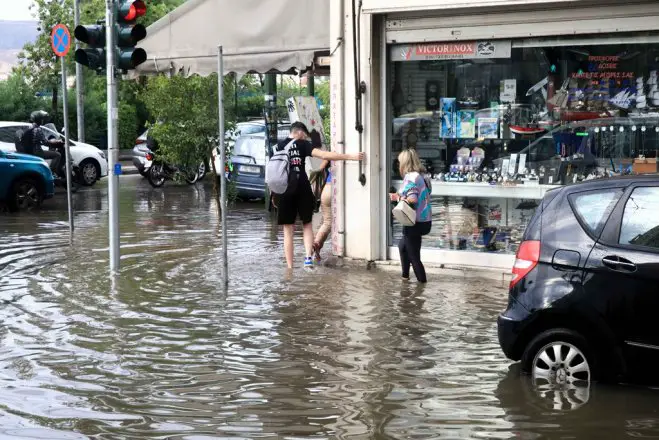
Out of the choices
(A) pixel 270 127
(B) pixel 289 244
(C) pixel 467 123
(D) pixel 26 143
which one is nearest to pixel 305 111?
(B) pixel 289 244

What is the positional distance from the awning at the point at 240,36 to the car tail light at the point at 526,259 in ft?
21.3

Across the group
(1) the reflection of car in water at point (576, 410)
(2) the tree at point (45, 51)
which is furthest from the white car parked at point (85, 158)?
(1) the reflection of car in water at point (576, 410)

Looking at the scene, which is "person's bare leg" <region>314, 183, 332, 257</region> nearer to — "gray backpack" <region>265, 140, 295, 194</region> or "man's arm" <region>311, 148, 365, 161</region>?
"man's arm" <region>311, 148, 365, 161</region>

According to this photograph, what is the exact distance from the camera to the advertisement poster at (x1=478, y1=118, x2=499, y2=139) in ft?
42.1

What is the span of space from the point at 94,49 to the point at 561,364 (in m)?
7.77

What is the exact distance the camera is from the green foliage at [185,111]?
1995cm

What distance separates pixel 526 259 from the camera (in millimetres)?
7492

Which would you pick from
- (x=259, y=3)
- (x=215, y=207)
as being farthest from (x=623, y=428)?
(x=215, y=207)

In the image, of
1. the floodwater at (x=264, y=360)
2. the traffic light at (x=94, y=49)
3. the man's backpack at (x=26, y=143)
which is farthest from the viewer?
the man's backpack at (x=26, y=143)

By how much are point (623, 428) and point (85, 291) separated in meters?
6.69

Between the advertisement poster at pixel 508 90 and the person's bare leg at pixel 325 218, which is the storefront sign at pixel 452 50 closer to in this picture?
the advertisement poster at pixel 508 90

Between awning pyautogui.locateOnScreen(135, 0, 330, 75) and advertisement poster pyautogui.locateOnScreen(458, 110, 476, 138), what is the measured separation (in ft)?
6.28

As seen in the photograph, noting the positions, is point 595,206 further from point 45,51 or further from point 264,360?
point 45,51

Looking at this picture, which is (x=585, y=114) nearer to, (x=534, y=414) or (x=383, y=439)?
(x=534, y=414)
